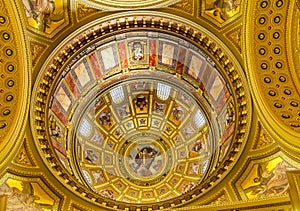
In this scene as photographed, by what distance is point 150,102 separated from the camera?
65.7 ft

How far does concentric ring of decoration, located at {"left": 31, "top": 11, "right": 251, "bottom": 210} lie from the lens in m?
13.6

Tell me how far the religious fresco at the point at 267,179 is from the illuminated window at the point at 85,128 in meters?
8.26

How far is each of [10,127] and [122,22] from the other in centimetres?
585

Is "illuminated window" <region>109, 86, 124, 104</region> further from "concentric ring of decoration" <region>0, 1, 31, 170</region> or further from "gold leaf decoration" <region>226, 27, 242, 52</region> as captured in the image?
"gold leaf decoration" <region>226, 27, 242, 52</region>

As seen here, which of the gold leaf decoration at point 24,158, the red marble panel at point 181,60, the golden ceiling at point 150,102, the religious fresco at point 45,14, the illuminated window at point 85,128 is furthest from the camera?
the illuminated window at point 85,128

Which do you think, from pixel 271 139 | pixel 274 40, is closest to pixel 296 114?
pixel 271 139

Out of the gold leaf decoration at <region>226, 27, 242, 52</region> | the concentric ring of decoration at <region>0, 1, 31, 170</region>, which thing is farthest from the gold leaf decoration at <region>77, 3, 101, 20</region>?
the gold leaf decoration at <region>226, 27, 242, 52</region>

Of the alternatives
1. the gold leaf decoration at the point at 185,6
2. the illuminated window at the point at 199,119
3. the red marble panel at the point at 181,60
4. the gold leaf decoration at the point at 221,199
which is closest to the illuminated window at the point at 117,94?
the red marble panel at the point at 181,60

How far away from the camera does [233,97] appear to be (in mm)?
15102

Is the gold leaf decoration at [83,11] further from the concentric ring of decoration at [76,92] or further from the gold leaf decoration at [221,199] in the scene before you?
the gold leaf decoration at [221,199]

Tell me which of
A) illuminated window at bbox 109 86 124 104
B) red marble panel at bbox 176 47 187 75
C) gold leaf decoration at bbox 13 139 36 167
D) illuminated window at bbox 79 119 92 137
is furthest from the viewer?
illuminated window at bbox 109 86 124 104

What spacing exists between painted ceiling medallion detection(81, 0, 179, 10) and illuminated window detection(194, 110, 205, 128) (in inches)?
224

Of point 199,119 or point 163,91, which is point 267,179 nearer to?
point 199,119

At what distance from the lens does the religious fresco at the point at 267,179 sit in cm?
1252
